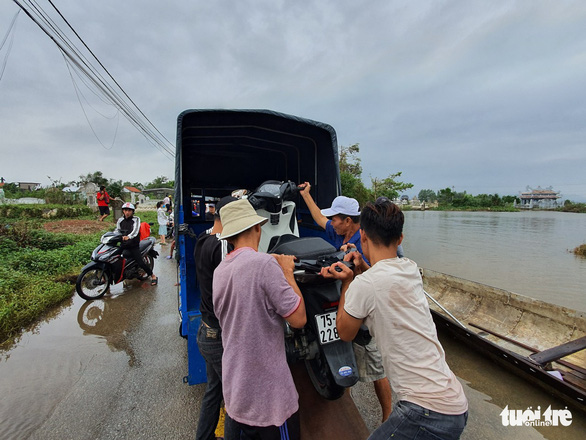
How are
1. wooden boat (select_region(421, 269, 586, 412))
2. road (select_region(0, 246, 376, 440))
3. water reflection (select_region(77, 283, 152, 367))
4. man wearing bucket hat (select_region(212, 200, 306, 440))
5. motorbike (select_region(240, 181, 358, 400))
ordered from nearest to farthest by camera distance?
man wearing bucket hat (select_region(212, 200, 306, 440)) < motorbike (select_region(240, 181, 358, 400)) < road (select_region(0, 246, 376, 440)) < wooden boat (select_region(421, 269, 586, 412)) < water reflection (select_region(77, 283, 152, 367))

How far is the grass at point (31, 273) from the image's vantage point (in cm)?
384

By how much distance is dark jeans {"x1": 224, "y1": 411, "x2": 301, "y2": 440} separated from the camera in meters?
1.27

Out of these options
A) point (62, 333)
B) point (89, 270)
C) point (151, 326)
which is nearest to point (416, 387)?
point (151, 326)

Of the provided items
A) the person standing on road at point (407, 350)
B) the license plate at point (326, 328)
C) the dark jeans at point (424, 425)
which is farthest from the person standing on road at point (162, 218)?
the dark jeans at point (424, 425)

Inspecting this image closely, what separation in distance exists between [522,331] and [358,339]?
3.77m

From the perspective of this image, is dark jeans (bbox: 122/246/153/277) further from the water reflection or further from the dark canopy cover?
the dark canopy cover

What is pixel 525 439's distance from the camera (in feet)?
7.36

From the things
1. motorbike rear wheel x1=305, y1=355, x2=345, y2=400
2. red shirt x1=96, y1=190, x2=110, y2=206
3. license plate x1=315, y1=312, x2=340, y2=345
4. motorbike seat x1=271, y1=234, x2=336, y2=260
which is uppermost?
red shirt x1=96, y1=190, x2=110, y2=206

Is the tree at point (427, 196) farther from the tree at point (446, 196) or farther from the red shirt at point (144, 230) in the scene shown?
the red shirt at point (144, 230)

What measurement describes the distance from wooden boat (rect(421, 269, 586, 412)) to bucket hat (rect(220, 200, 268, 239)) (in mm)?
3131

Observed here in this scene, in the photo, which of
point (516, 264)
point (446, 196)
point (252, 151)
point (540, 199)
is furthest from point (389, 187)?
point (540, 199)

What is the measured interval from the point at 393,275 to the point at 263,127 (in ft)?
8.86

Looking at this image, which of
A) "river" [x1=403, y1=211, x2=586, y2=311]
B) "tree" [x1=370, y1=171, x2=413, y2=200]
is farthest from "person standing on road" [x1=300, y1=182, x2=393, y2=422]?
"tree" [x1=370, y1=171, x2=413, y2=200]

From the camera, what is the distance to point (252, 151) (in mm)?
4496
